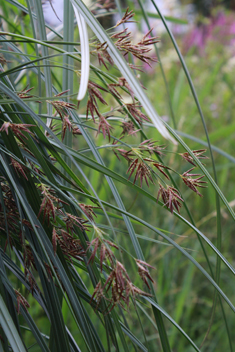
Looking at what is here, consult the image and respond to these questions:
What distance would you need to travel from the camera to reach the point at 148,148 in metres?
0.36

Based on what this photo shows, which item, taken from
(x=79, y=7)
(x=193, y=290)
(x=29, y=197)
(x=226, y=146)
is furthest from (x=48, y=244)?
(x=226, y=146)

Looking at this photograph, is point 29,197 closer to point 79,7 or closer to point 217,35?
point 79,7

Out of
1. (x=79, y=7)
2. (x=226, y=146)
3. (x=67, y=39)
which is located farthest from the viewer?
(x=226, y=146)

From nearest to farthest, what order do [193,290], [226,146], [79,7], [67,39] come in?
[79,7]
[67,39]
[193,290]
[226,146]

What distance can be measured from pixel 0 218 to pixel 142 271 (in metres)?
0.17

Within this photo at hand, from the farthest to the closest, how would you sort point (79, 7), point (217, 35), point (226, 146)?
point (217, 35)
point (226, 146)
point (79, 7)

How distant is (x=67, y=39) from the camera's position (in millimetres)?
400

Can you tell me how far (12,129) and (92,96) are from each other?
83 millimetres

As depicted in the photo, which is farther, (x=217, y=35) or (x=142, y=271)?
(x=217, y=35)

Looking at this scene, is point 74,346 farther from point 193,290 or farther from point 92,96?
point 193,290

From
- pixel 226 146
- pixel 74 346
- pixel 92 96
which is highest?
pixel 92 96

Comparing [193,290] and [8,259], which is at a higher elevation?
[8,259]

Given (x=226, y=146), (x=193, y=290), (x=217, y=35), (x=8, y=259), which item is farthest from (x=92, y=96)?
(x=217, y=35)

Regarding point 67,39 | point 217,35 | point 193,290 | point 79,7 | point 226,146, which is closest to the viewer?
point 79,7
